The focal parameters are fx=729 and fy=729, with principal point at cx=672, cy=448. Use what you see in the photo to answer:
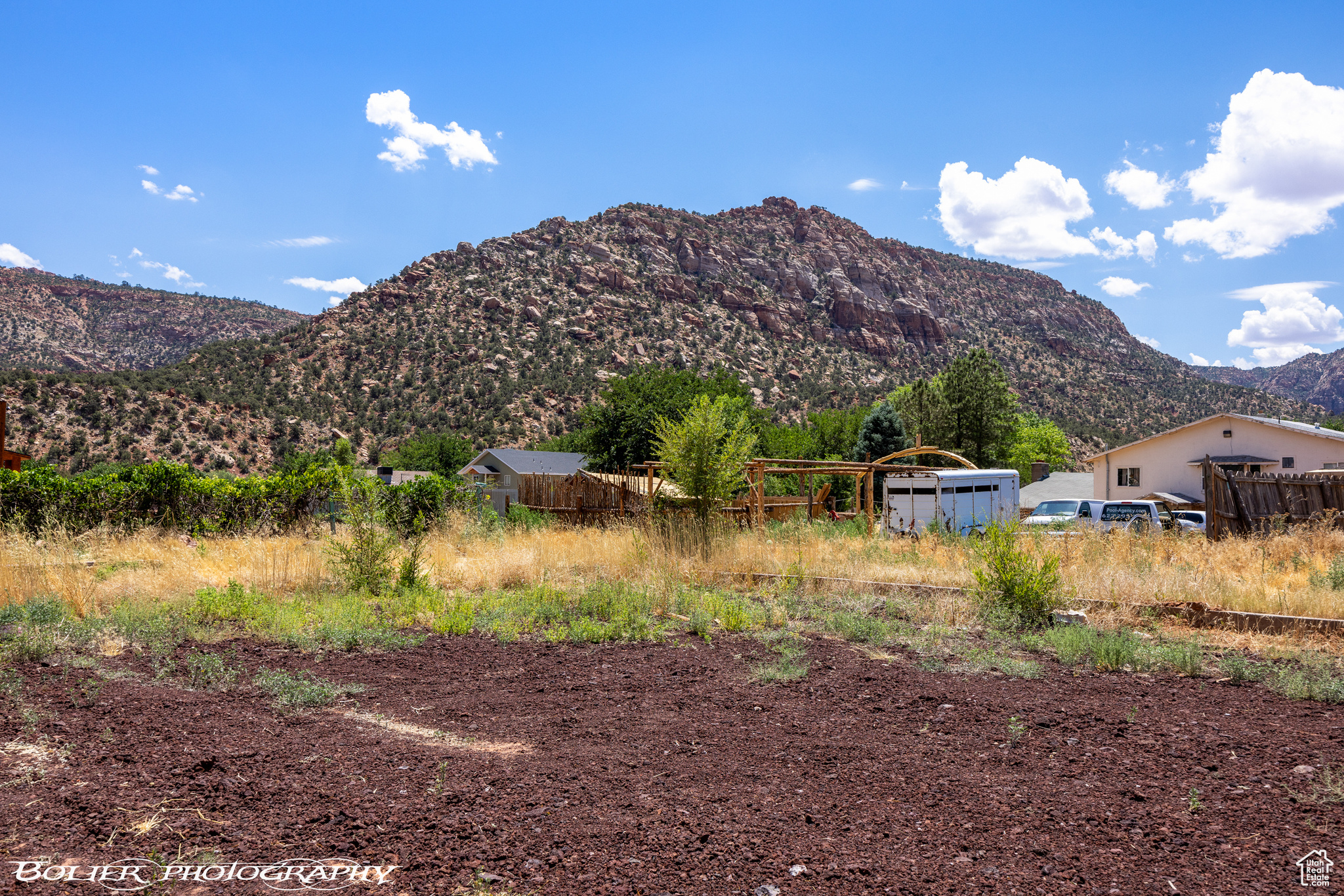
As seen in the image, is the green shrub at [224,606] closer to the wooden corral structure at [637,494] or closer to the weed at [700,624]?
the weed at [700,624]

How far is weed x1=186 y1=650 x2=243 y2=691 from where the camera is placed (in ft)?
17.9

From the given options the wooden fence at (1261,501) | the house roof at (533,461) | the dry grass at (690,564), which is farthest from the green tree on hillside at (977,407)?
the dry grass at (690,564)

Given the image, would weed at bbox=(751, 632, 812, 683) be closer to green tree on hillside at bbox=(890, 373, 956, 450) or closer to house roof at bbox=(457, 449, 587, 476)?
green tree on hillside at bbox=(890, 373, 956, 450)

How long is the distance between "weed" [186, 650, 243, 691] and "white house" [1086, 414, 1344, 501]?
35.1m

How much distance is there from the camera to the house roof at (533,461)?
46281 millimetres

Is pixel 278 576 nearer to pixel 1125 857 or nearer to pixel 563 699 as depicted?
pixel 563 699

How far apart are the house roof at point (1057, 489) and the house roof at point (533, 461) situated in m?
25.7

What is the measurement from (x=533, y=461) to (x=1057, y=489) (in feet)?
104

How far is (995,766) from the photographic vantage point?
4.02 meters

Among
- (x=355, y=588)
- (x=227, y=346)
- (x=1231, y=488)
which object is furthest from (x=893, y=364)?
(x=355, y=588)

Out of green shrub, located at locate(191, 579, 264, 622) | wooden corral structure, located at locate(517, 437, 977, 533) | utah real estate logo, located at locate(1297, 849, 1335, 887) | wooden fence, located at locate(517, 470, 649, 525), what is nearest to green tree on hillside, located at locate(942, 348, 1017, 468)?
wooden corral structure, located at locate(517, 437, 977, 533)

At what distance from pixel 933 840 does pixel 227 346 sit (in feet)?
265

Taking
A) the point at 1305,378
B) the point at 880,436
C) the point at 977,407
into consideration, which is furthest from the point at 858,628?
the point at 1305,378

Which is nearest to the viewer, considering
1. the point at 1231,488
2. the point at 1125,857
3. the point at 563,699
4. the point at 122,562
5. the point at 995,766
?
the point at 1125,857
